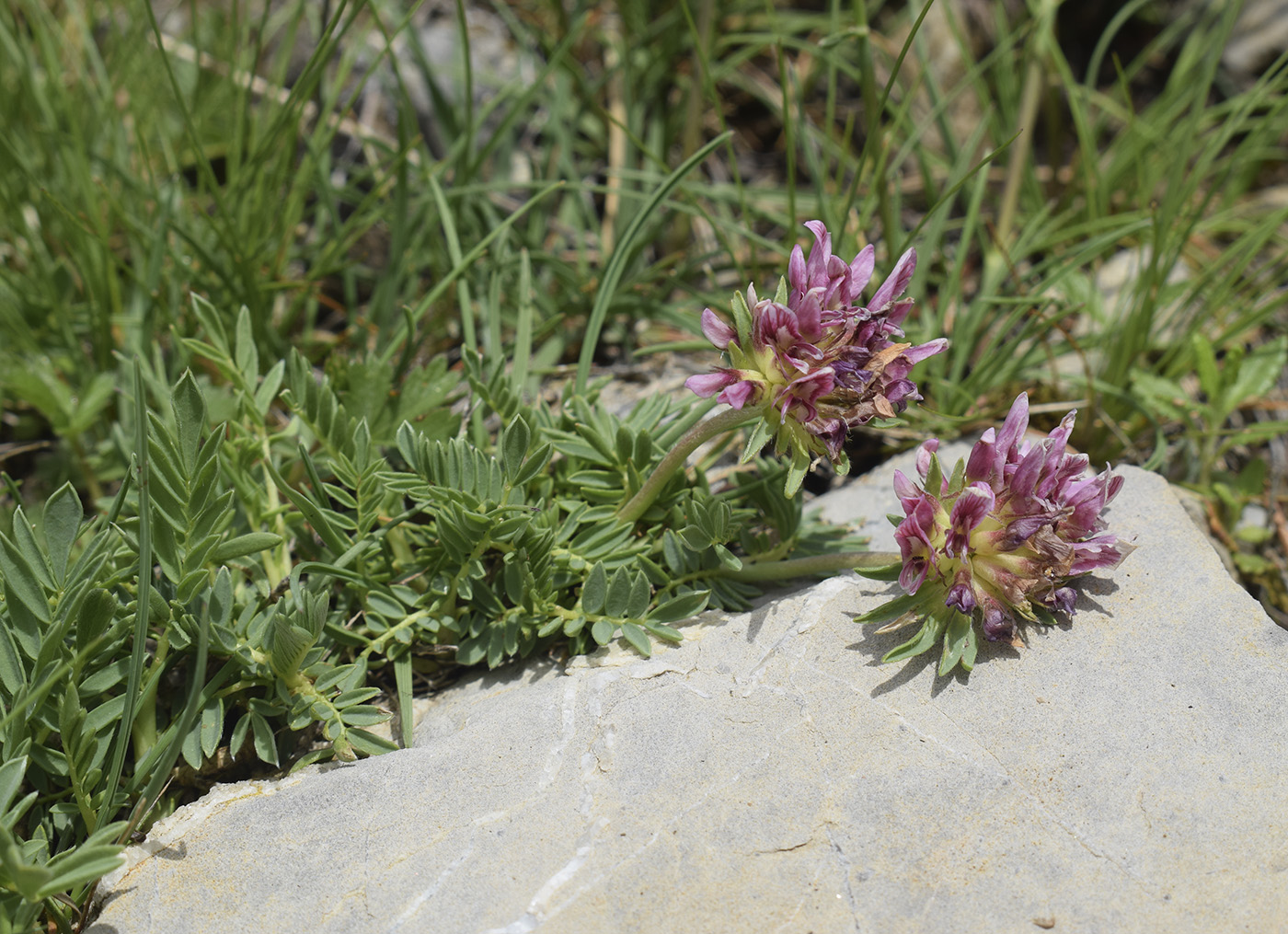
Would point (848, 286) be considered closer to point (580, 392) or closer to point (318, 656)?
point (580, 392)

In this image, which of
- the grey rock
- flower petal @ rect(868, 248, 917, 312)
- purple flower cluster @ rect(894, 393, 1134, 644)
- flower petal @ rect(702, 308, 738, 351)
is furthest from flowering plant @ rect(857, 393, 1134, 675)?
flower petal @ rect(702, 308, 738, 351)

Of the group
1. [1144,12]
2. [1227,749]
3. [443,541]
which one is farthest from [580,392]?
[1144,12]

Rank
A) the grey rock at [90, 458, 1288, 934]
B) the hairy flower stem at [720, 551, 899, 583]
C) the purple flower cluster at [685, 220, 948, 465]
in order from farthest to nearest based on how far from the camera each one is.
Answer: the hairy flower stem at [720, 551, 899, 583], the purple flower cluster at [685, 220, 948, 465], the grey rock at [90, 458, 1288, 934]

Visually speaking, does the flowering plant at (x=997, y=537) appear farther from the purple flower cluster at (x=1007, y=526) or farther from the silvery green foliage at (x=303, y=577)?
the silvery green foliage at (x=303, y=577)

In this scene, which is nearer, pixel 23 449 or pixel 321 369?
pixel 23 449

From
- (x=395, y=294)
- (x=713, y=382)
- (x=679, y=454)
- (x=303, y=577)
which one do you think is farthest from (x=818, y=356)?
(x=395, y=294)

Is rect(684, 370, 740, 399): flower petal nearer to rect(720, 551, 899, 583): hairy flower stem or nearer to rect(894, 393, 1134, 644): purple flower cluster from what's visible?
rect(894, 393, 1134, 644): purple flower cluster
